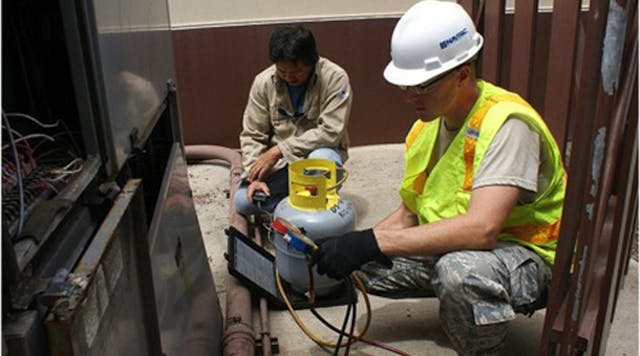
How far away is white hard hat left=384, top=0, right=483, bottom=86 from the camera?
187cm

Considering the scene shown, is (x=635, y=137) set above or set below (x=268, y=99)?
above

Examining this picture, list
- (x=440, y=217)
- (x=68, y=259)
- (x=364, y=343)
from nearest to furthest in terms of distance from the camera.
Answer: (x=68, y=259) < (x=440, y=217) < (x=364, y=343)

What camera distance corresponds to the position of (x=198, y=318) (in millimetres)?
1942

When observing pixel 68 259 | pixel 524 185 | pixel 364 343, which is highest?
pixel 68 259

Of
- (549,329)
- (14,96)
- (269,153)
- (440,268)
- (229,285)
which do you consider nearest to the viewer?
(14,96)

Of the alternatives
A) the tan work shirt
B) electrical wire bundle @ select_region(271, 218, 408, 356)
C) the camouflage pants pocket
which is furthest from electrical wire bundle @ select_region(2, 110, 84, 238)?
the tan work shirt

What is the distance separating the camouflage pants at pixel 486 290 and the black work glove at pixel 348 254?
0.24 metres

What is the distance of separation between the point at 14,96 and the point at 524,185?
1382 millimetres

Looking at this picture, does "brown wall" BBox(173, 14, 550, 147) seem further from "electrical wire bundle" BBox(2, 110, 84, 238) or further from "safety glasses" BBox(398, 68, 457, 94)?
"electrical wire bundle" BBox(2, 110, 84, 238)

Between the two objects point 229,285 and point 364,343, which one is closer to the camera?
point 364,343

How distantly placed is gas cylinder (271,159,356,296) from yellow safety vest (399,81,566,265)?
0.41 m

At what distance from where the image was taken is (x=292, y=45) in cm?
276

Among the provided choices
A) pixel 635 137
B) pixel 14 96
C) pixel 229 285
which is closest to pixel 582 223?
pixel 635 137

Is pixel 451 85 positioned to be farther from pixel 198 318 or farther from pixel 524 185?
pixel 198 318
